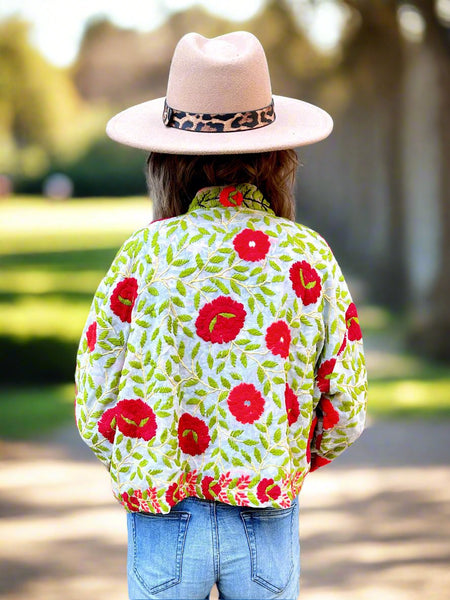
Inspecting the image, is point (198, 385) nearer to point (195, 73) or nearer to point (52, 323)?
point (195, 73)

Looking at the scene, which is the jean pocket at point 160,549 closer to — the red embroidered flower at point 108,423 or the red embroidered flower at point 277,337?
the red embroidered flower at point 108,423

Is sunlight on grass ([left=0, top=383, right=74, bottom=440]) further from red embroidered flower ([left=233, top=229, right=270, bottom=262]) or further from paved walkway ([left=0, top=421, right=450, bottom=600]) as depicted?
red embroidered flower ([left=233, top=229, right=270, bottom=262])

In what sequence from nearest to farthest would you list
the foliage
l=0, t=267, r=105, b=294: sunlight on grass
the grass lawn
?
the grass lawn
the foliage
l=0, t=267, r=105, b=294: sunlight on grass

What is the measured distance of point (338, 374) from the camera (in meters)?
1.93

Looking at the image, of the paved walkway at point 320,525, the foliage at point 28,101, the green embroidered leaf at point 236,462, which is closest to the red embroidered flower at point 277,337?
the green embroidered leaf at point 236,462

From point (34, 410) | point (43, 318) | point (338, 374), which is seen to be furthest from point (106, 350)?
point (43, 318)

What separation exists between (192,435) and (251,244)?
15.2 inches

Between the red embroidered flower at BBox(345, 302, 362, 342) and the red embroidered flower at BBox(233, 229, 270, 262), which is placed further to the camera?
the red embroidered flower at BBox(345, 302, 362, 342)

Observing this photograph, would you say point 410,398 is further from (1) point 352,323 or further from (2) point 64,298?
(2) point 64,298

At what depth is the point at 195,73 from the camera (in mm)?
1935

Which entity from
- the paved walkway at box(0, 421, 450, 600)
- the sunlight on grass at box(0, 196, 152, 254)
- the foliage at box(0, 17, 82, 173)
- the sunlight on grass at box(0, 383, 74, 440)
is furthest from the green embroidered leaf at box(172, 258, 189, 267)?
the sunlight on grass at box(0, 196, 152, 254)

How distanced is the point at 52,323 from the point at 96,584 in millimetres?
5803

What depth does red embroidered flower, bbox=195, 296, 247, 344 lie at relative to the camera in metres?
1.81

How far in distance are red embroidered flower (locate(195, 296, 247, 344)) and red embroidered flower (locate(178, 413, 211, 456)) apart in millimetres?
167
